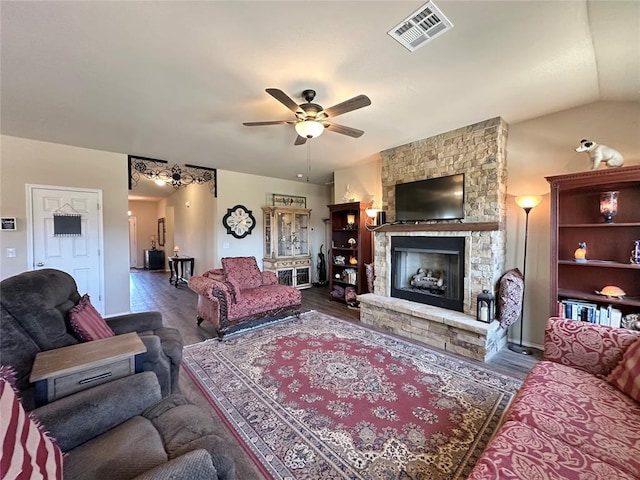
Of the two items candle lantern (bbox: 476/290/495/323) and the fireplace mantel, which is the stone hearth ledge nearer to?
candle lantern (bbox: 476/290/495/323)

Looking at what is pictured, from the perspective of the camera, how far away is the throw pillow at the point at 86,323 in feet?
5.86

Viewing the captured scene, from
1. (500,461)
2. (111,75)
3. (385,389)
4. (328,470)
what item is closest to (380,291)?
(385,389)

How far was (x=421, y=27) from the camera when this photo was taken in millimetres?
1787

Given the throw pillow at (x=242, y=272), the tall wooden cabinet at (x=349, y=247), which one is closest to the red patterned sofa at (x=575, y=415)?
the tall wooden cabinet at (x=349, y=247)

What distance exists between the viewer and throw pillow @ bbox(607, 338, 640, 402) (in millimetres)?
1461

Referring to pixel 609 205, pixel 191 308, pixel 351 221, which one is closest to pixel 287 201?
pixel 351 221

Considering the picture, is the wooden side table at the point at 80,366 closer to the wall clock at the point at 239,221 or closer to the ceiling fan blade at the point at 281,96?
the ceiling fan blade at the point at 281,96

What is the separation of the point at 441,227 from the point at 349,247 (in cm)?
222

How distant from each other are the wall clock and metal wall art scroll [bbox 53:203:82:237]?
7.83 ft

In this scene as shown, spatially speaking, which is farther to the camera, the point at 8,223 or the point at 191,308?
the point at 191,308

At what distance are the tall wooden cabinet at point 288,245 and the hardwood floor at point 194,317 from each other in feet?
1.66

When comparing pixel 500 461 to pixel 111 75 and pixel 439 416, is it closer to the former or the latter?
pixel 439 416

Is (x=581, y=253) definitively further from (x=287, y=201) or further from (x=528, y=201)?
(x=287, y=201)

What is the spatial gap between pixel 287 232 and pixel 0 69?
490 centimetres
